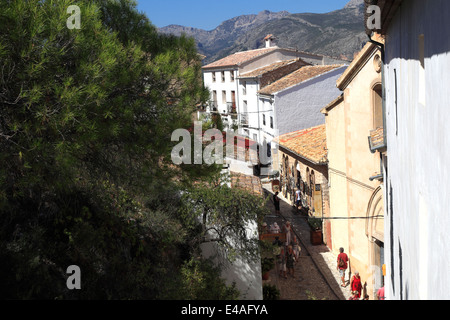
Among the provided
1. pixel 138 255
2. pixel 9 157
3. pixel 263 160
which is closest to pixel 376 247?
pixel 138 255

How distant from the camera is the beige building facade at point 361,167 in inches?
505

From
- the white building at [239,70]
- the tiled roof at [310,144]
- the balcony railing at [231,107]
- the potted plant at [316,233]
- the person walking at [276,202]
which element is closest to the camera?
the potted plant at [316,233]

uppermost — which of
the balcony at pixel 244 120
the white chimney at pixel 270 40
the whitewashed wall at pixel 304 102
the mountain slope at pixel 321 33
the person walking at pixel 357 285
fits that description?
the mountain slope at pixel 321 33

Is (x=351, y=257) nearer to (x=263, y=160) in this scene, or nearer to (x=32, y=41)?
(x=32, y=41)

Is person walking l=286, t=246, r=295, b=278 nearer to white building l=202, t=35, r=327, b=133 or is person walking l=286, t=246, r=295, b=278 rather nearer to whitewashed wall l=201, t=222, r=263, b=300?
whitewashed wall l=201, t=222, r=263, b=300

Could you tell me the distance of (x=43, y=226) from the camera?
25.3 feet

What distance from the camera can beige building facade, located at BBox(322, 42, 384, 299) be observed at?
12.8m

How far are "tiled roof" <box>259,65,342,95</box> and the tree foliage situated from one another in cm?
1989

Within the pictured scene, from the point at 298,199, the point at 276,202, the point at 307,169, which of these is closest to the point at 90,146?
the point at 276,202

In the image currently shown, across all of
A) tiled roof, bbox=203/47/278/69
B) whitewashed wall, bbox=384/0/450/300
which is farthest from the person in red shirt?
tiled roof, bbox=203/47/278/69

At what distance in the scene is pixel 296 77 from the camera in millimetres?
29531

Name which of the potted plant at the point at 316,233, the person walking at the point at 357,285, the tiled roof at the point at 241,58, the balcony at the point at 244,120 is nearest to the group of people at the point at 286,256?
the person walking at the point at 357,285

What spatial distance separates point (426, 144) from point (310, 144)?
1700cm

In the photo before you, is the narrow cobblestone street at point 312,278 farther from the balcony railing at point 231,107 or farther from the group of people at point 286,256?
the balcony railing at point 231,107
